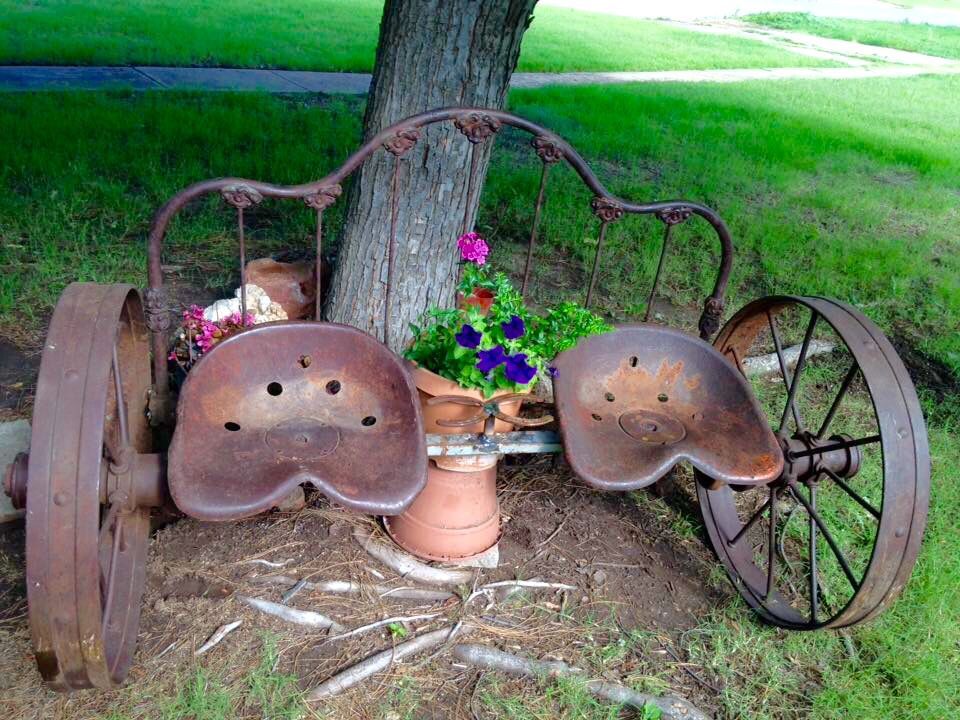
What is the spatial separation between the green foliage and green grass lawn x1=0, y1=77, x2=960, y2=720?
88 cm

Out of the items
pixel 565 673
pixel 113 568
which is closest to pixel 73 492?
pixel 113 568

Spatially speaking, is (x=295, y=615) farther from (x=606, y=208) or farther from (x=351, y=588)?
(x=606, y=208)

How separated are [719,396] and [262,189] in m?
1.42

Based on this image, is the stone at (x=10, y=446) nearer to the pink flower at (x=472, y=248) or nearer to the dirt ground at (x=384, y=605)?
the dirt ground at (x=384, y=605)

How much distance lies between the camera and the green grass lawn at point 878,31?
14684mm

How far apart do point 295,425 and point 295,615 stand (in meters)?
0.50

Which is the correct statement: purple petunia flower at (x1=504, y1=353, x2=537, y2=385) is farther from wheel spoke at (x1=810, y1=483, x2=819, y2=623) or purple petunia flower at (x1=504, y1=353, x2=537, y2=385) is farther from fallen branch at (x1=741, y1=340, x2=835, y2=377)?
fallen branch at (x1=741, y1=340, x2=835, y2=377)

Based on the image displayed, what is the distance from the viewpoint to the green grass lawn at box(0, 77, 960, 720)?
7.29 ft

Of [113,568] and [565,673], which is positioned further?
[565,673]

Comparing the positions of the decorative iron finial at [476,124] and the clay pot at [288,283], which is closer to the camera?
the decorative iron finial at [476,124]

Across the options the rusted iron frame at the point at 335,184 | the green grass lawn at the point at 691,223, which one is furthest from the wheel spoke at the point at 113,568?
the green grass lawn at the point at 691,223

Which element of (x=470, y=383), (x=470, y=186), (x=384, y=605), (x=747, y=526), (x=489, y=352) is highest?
(x=470, y=186)

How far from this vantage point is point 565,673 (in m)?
2.08

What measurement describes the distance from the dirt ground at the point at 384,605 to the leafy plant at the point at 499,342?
55cm
